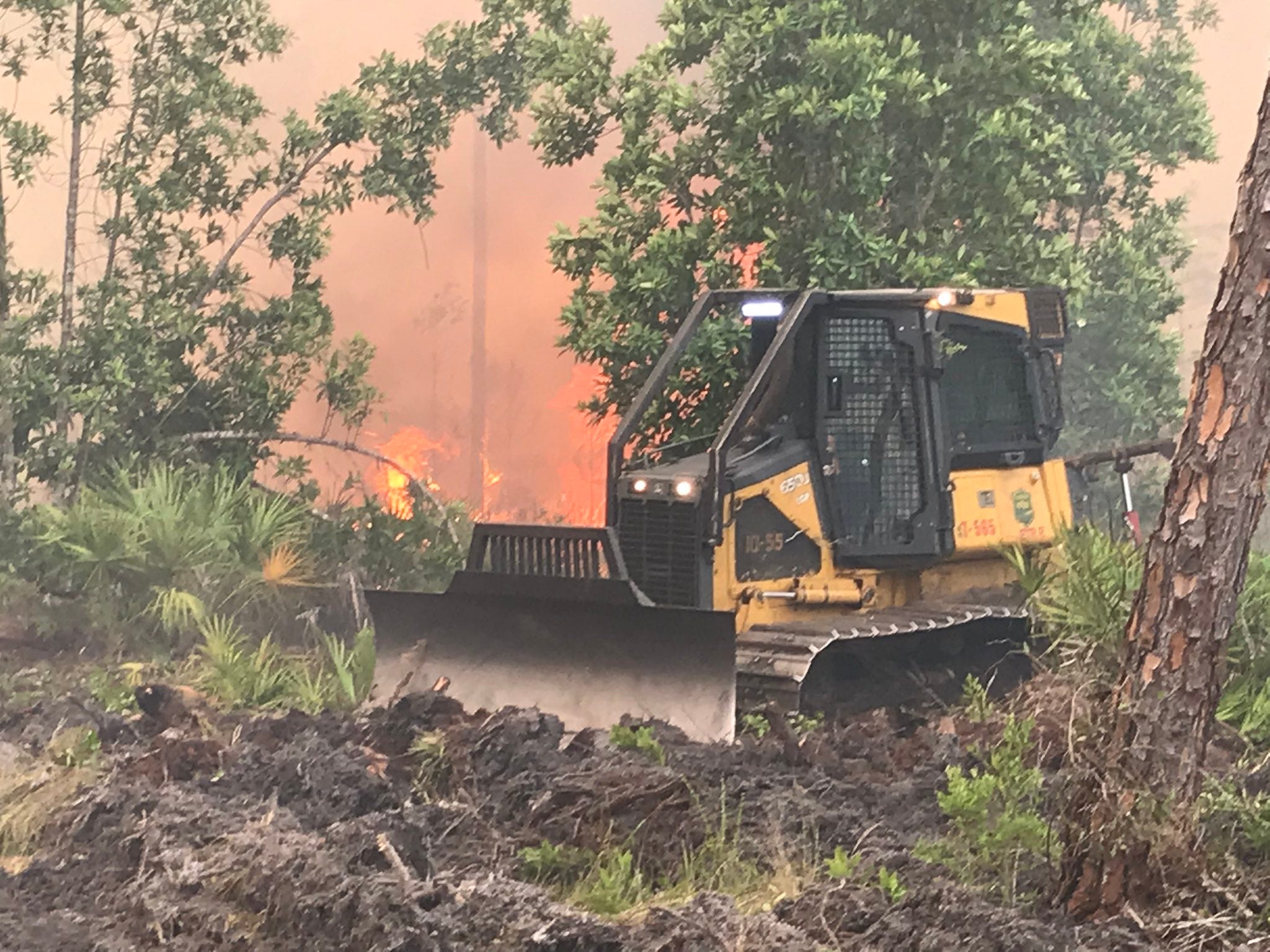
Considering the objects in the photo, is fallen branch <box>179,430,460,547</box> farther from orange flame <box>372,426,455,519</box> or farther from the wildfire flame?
the wildfire flame

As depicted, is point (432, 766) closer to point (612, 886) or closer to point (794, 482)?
point (612, 886)

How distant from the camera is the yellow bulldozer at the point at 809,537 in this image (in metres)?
6.03

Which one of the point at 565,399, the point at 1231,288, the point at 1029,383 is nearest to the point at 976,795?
the point at 1231,288

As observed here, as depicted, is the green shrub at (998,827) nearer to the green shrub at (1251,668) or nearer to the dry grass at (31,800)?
the green shrub at (1251,668)

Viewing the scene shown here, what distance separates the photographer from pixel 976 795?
3.77 m

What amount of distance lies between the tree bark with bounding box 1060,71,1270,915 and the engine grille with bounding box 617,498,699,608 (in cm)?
296

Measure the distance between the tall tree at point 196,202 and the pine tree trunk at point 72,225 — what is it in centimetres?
2

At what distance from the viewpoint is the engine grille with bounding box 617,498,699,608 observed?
6309mm

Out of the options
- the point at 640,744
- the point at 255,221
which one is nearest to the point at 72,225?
the point at 255,221

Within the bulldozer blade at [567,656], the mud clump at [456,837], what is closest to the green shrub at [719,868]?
the mud clump at [456,837]

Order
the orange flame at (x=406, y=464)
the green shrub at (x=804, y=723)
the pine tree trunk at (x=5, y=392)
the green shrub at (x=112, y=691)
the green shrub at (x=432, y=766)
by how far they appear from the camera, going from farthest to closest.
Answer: the orange flame at (x=406, y=464), the pine tree trunk at (x=5, y=392), the green shrub at (x=112, y=691), the green shrub at (x=804, y=723), the green shrub at (x=432, y=766)

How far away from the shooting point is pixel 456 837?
4508 mm

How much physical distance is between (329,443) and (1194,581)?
861 cm

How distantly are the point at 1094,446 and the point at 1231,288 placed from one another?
833 centimetres
